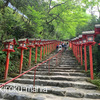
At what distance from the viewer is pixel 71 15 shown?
1090cm

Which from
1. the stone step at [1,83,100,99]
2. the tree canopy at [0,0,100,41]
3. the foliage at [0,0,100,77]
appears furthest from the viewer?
the tree canopy at [0,0,100,41]

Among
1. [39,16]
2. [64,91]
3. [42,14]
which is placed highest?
[42,14]

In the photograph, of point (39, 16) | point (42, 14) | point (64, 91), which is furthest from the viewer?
point (42, 14)

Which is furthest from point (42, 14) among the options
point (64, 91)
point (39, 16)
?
point (64, 91)

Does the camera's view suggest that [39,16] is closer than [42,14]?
Yes

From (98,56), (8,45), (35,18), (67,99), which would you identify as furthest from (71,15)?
(67,99)

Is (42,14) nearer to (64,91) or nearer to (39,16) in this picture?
(39,16)

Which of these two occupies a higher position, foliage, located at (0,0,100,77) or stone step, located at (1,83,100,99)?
foliage, located at (0,0,100,77)

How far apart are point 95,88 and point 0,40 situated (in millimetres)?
6767

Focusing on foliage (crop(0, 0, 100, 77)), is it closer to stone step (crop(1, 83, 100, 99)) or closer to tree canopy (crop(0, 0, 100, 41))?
tree canopy (crop(0, 0, 100, 41))

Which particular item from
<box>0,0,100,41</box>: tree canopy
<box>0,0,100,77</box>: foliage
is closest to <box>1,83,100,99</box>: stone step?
<box>0,0,100,77</box>: foliage

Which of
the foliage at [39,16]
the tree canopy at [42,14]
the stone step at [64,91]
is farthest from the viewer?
the tree canopy at [42,14]

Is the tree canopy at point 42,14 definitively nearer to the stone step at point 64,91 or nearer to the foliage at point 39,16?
the foliage at point 39,16

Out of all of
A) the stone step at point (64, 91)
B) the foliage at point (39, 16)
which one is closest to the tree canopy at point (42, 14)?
the foliage at point (39, 16)
